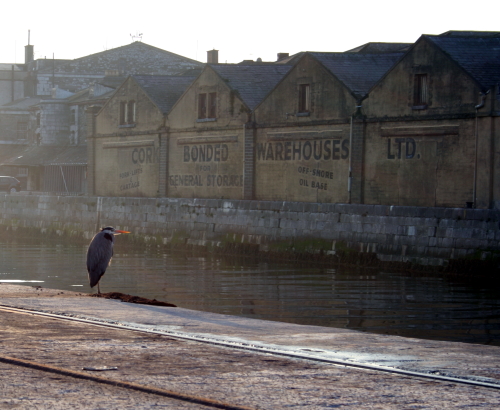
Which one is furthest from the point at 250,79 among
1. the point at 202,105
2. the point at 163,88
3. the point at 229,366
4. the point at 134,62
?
the point at 229,366

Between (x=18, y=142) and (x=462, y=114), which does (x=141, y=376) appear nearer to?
(x=462, y=114)

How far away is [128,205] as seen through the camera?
121 ft

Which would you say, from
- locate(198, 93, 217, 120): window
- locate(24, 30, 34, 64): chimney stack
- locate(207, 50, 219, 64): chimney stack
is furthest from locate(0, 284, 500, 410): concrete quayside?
locate(24, 30, 34, 64): chimney stack

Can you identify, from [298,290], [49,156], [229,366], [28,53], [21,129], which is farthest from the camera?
[28,53]

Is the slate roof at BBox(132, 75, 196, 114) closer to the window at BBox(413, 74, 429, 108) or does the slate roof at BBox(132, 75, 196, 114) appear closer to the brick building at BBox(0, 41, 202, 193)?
the brick building at BBox(0, 41, 202, 193)

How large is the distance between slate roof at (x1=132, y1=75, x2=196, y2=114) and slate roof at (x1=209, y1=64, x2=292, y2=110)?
4.29m

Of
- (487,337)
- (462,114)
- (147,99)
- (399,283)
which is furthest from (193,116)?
(487,337)

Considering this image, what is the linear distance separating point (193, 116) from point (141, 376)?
36.2m

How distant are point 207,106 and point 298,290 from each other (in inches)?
904

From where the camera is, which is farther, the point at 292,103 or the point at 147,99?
the point at 147,99

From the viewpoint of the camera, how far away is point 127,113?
156 ft

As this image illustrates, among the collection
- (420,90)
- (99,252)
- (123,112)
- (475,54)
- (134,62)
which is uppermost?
(134,62)

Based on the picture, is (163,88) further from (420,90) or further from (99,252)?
(99,252)

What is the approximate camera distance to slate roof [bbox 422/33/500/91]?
30781 millimetres
